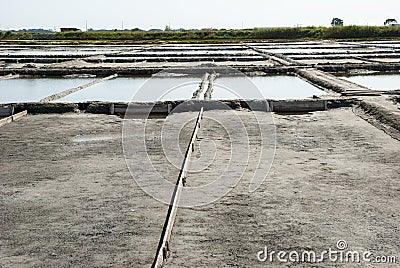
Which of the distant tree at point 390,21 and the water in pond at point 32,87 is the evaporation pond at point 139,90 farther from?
the distant tree at point 390,21

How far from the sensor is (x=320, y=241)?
3.72 m

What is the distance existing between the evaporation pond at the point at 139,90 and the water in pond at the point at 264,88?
609 millimetres

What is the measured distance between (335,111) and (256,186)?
4.38 m

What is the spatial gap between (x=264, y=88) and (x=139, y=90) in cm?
257

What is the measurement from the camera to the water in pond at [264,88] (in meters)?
10.7

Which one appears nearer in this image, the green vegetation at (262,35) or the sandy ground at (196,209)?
the sandy ground at (196,209)

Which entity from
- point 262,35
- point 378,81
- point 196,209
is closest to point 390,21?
point 262,35

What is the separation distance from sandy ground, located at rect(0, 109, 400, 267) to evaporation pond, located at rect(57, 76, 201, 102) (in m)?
3.69

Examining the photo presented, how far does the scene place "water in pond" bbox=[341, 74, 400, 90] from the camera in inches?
473

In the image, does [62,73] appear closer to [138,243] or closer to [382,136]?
[382,136]

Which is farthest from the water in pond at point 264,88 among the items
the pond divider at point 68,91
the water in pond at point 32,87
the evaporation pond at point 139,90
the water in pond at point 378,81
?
the water in pond at point 32,87

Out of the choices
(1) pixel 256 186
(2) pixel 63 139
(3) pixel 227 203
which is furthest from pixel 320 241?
(2) pixel 63 139

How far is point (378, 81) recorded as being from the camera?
43.9 feet

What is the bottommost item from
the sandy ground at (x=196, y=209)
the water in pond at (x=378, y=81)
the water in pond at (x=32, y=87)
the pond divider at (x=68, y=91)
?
the sandy ground at (x=196, y=209)
